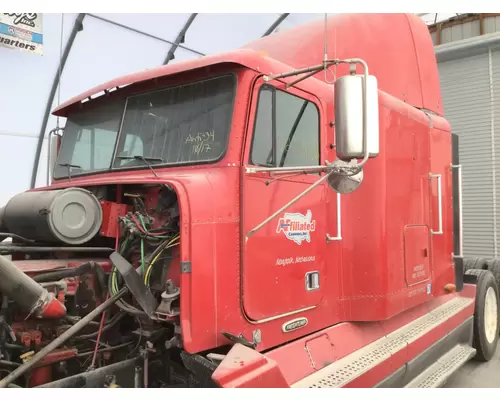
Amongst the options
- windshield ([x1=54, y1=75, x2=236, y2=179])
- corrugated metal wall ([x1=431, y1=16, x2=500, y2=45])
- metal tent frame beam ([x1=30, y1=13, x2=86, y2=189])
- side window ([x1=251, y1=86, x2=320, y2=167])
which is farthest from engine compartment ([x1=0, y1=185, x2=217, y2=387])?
corrugated metal wall ([x1=431, y1=16, x2=500, y2=45])

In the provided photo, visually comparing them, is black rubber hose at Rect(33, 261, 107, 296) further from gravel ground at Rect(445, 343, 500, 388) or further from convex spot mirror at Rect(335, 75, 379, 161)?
gravel ground at Rect(445, 343, 500, 388)

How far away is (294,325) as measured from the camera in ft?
8.58

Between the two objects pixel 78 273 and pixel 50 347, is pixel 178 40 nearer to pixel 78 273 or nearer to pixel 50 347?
pixel 78 273

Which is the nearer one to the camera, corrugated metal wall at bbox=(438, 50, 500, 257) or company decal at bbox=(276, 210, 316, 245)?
company decal at bbox=(276, 210, 316, 245)

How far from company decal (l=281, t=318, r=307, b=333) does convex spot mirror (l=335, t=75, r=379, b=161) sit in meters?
1.08

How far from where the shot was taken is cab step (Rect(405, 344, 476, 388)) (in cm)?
329

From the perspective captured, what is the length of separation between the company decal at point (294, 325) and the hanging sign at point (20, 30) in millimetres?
2386

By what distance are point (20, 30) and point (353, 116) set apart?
216 centimetres

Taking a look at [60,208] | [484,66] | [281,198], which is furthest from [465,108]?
Result: [60,208]

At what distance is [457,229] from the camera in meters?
4.45

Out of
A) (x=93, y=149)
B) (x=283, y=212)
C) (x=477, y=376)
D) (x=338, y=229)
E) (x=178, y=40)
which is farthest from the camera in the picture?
(x=178, y=40)

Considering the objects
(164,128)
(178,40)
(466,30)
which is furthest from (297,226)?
(466,30)

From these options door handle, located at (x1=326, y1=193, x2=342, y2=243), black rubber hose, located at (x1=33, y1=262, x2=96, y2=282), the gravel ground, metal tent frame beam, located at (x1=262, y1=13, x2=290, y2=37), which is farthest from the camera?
the gravel ground

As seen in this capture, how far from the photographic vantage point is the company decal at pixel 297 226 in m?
2.57
